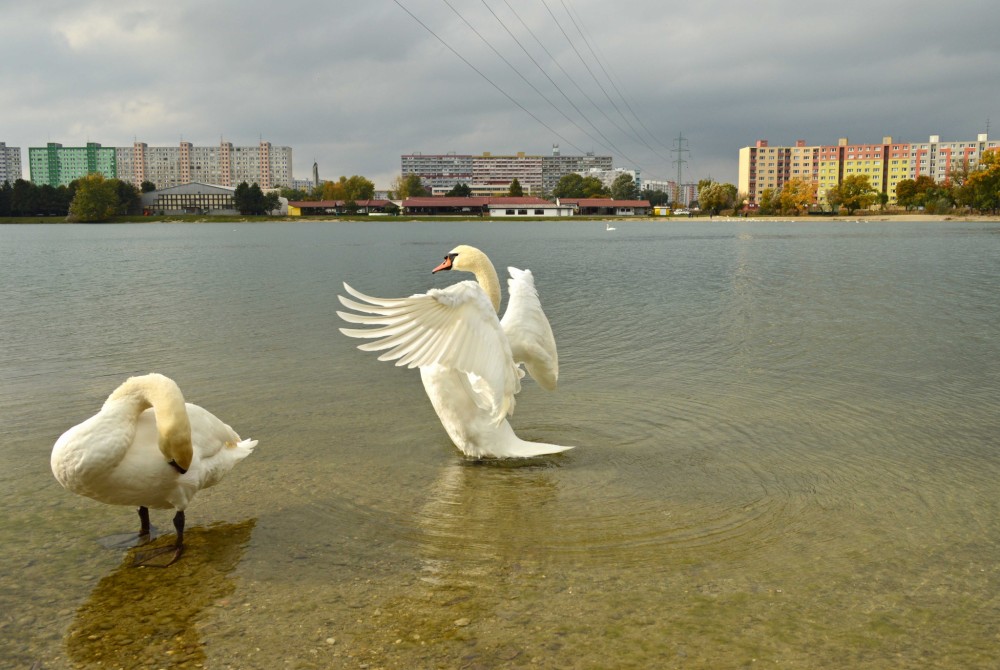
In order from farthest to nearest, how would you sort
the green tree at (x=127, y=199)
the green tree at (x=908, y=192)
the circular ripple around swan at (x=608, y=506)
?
the green tree at (x=127, y=199) → the green tree at (x=908, y=192) → the circular ripple around swan at (x=608, y=506)

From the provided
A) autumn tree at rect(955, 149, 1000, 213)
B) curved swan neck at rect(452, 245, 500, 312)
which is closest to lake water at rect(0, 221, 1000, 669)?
curved swan neck at rect(452, 245, 500, 312)

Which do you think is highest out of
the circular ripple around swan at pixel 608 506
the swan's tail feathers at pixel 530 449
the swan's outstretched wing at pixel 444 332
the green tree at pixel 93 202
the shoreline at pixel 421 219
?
the green tree at pixel 93 202

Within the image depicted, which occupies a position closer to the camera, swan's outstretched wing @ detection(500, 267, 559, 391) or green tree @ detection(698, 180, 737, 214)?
swan's outstretched wing @ detection(500, 267, 559, 391)

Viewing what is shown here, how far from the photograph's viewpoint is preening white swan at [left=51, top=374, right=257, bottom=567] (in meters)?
5.41

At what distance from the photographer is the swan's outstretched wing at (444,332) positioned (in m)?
6.52

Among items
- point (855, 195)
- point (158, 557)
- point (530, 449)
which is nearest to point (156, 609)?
point (158, 557)

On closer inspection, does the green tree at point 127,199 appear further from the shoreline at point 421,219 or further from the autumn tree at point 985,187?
the autumn tree at point 985,187

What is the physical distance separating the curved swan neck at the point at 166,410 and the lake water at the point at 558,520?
91 centimetres

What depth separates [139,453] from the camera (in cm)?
566

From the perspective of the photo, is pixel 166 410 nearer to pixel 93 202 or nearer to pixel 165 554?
pixel 165 554

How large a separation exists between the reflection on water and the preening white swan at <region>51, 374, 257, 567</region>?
22 cm

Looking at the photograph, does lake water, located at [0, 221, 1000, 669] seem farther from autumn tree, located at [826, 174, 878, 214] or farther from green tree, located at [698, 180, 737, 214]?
green tree, located at [698, 180, 737, 214]

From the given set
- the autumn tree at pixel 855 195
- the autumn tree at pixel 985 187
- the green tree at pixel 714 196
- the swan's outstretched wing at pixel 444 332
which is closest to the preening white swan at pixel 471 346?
the swan's outstretched wing at pixel 444 332

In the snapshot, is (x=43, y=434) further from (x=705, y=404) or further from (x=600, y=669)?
(x=705, y=404)
